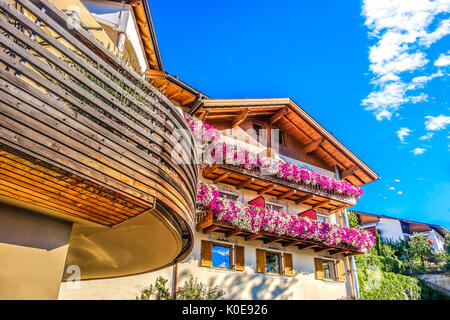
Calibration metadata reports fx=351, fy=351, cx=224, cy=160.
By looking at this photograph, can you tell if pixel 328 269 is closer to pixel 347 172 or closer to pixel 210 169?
pixel 347 172

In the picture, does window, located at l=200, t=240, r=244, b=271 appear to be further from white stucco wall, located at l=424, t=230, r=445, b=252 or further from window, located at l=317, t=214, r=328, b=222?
white stucco wall, located at l=424, t=230, r=445, b=252

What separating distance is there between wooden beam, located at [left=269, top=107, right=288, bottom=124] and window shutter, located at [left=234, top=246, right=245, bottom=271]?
844 centimetres

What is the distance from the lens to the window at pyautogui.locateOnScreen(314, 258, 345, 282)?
59.5 feet

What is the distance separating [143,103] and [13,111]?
7.51 feet

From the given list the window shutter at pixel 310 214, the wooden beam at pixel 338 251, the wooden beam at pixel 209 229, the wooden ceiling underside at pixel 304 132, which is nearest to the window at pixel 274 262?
the window shutter at pixel 310 214

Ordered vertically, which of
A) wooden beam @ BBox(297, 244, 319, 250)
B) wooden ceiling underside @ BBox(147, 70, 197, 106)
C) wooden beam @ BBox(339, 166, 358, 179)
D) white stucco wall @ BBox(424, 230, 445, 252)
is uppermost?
white stucco wall @ BBox(424, 230, 445, 252)

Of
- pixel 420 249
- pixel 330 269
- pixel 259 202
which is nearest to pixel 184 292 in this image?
pixel 259 202

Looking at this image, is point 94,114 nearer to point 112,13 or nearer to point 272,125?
point 112,13

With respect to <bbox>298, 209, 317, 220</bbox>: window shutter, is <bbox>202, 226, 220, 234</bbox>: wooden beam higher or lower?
lower

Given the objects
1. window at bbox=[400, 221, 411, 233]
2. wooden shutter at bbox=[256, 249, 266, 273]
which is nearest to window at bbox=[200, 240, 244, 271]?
wooden shutter at bbox=[256, 249, 266, 273]

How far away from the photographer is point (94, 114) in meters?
4.76

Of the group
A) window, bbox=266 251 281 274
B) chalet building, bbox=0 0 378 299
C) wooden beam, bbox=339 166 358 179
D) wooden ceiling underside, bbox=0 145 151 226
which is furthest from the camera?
wooden beam, bbox=339 166 358 179

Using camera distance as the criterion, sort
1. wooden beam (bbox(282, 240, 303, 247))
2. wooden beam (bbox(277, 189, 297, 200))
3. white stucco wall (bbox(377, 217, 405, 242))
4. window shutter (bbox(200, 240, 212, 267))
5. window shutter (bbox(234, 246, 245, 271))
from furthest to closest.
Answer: white stucco wall (bbox(377, 217, 405, 242)) → wooden beam (bbox(277, 189, 297, 200)) → wooden beam (bbox(282, 240, 303, 247)) → window shutter (bbox(234, 246, 245, 271)) → window shutter (bbox(200, 240, 212, 267))

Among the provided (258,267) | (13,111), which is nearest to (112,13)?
(13,111)
